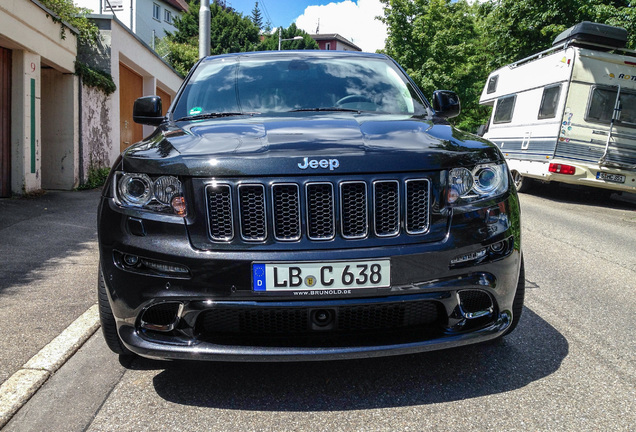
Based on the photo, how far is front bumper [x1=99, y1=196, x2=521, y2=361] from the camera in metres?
2.57

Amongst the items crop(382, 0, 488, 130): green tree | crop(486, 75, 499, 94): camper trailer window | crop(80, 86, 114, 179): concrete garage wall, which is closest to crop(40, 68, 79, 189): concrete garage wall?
crop(80, 86, 114, 179): concrete garage wall

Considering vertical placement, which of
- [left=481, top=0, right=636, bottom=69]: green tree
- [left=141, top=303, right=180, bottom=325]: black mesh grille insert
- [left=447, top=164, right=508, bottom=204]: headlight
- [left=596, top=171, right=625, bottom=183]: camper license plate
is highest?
[left=481, top=0, right=636, bottom=69]: green tree

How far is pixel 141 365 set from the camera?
10.5 feet

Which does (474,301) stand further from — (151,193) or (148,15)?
(148,15)

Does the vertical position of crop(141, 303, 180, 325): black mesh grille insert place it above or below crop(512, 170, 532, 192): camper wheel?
above

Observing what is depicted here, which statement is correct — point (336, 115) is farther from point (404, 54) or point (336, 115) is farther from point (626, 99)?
point (404, 54)

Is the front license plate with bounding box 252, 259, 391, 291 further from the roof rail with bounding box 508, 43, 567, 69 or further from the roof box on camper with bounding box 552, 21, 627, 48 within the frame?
the roof rail with bounding box 508, 43, 567, 69

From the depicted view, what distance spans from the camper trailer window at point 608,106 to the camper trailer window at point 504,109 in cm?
308

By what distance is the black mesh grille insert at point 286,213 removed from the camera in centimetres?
260

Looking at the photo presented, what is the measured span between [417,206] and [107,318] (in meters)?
1.56

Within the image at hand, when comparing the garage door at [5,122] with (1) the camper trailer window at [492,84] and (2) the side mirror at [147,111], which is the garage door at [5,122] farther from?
(1) the camper trailer window at [492,84]

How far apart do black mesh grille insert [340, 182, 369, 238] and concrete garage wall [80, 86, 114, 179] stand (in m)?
11.2

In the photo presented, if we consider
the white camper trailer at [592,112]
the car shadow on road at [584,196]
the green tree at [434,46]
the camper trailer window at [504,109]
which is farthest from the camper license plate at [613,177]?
the green tree at [434,46]

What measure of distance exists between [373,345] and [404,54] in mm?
34752
